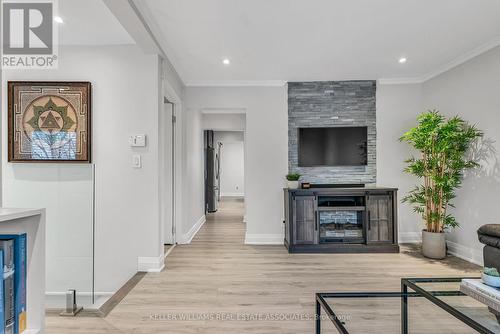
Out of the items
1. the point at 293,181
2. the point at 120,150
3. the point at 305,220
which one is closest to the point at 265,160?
the point at 293,181

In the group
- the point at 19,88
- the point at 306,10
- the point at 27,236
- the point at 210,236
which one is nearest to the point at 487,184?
the point at 306,10

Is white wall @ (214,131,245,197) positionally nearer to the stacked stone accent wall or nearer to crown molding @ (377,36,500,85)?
the stacked stone accent wall

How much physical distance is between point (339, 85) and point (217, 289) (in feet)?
11.6

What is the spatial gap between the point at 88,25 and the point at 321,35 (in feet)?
7.74

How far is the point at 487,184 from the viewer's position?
136 inches

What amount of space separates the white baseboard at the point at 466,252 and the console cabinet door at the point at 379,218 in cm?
80

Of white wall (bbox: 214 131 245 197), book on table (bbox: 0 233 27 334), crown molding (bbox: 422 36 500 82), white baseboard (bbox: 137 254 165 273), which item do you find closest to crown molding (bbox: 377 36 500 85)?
crown molding (bbox: 422 36 500 82)

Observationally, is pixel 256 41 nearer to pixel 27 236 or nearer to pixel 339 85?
pixel 339 85

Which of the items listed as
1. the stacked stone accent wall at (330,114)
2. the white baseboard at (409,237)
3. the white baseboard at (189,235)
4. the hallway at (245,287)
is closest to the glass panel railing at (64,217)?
the hallway at (245,287)

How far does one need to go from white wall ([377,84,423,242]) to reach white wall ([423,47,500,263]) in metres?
0.50

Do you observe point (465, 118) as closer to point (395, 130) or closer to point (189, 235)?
point (395, 130)

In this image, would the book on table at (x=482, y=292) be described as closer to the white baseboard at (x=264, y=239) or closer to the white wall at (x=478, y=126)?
the white wall at (x=478, y=126)

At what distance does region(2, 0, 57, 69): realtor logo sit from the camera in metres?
2.54

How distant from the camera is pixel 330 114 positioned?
15.2 feet
